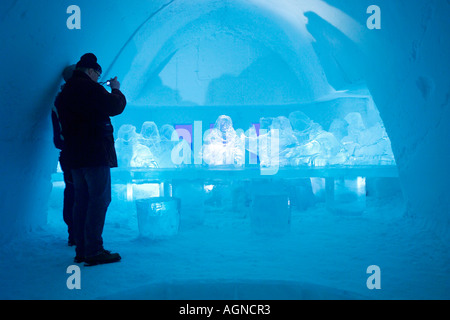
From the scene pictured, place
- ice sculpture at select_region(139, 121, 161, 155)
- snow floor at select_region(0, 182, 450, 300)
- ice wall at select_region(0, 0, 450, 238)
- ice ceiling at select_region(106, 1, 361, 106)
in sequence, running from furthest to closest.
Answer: ice ceiling at select_region(106, 1, 361, 106) → ice sculpture at select_region(139, 121, 161, 155) → ice wall at select_region(0, 0, 450, 238) → snow floor at select_region(0, 182, 450, 300)

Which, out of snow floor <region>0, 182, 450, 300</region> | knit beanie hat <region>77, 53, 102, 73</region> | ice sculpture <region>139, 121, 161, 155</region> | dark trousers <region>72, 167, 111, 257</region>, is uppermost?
knit beanie hat <region>77, 53, 102, 73</region>

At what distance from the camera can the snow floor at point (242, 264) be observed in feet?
6.18

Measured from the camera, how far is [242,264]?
7.57 feet

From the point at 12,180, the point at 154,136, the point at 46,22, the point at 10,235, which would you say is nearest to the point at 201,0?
the point at 154,136

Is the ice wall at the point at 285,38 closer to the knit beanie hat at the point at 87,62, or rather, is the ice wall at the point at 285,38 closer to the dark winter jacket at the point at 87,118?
the knit beanie hat at the point at 87,62

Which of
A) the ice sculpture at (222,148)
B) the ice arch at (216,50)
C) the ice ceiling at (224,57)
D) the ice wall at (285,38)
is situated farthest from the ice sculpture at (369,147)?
the ice arch at (216,50)

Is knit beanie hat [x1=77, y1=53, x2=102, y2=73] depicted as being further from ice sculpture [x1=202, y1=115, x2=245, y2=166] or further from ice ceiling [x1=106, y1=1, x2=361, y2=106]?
ice ceiling [x1=106, y1=1, x2=361, y2=106]

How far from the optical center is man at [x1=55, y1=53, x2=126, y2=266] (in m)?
2.19

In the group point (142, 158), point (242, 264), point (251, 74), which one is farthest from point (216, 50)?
point (242, 264)

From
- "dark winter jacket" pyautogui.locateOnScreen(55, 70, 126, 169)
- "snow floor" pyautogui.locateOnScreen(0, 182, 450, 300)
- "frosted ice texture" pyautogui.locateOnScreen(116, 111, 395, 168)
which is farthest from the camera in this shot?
"frosted ice texture" pyautogui.locateOnScreen(116, 111, 395, 168)

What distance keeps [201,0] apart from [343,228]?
3.98 metres

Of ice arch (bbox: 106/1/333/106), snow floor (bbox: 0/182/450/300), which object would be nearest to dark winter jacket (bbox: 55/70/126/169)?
snow floor (bbox: 0/182/450/300)

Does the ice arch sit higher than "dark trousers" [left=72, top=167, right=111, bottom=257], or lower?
higher

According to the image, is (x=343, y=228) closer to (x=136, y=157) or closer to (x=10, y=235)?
(x=136, y=157)
